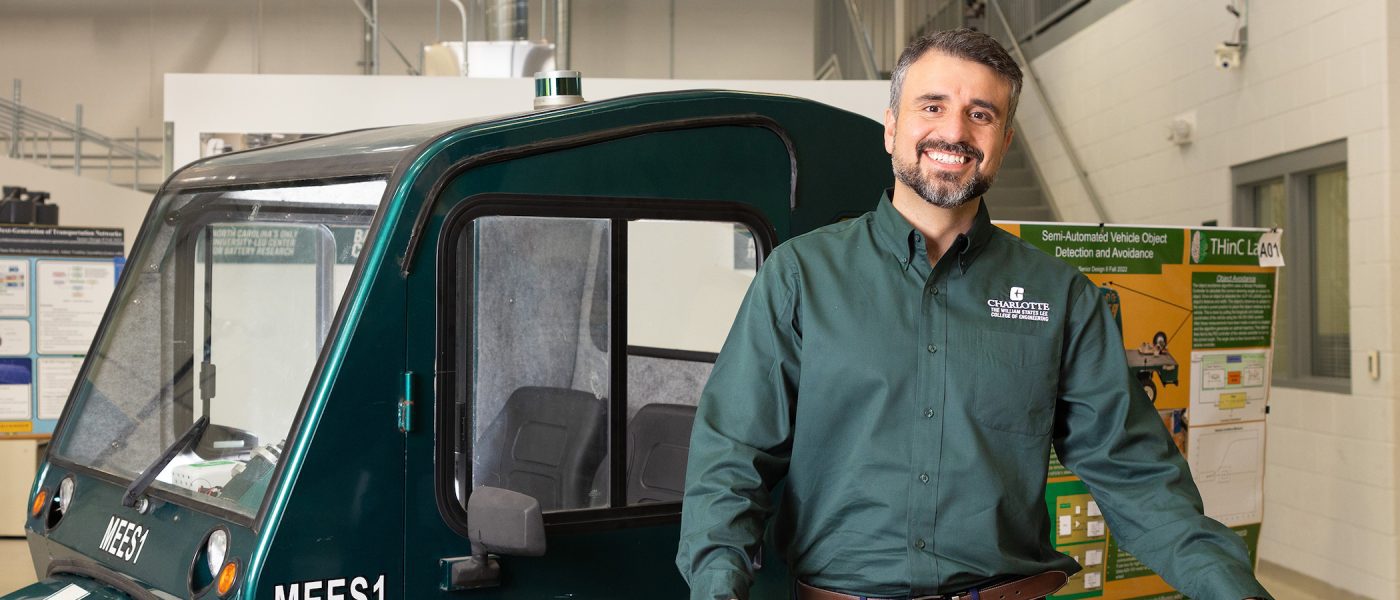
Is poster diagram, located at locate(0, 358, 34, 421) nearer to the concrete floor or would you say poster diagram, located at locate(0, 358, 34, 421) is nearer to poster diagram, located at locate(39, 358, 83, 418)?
poster diagram, located at locate(39, 358, 83, 418)

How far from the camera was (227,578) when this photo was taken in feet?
6.89

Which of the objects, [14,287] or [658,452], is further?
[14,287]

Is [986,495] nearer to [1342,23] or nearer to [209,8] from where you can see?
[1342,23]

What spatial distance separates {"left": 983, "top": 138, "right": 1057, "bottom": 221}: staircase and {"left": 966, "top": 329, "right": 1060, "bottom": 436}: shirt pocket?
7204mm

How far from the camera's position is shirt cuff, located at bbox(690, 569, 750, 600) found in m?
1.53

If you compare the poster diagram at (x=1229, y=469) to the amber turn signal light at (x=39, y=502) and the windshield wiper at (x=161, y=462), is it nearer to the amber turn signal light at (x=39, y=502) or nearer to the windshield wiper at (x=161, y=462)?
the windshield wiper at (x=161, y=462)

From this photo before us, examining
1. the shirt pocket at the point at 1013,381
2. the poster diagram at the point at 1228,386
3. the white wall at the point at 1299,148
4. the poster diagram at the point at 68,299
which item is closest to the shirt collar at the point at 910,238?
the shirt pocket at the point at 1013,381

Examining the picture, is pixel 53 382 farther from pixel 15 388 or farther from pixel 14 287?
pixel 14 287

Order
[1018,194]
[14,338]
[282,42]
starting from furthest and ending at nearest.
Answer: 1. [1018,194]
2. [282,42]
3. [14,338]

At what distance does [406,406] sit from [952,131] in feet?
3.22

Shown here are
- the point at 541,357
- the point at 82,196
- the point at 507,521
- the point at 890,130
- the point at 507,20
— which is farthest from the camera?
the point at 82,196

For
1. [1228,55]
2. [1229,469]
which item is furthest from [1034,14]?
[1229,469]

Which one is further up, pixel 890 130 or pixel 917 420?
pixel 890 130

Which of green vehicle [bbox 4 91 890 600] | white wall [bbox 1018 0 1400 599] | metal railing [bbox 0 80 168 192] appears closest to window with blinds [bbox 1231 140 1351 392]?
white wall [bbox 1018 0 1400 599]
